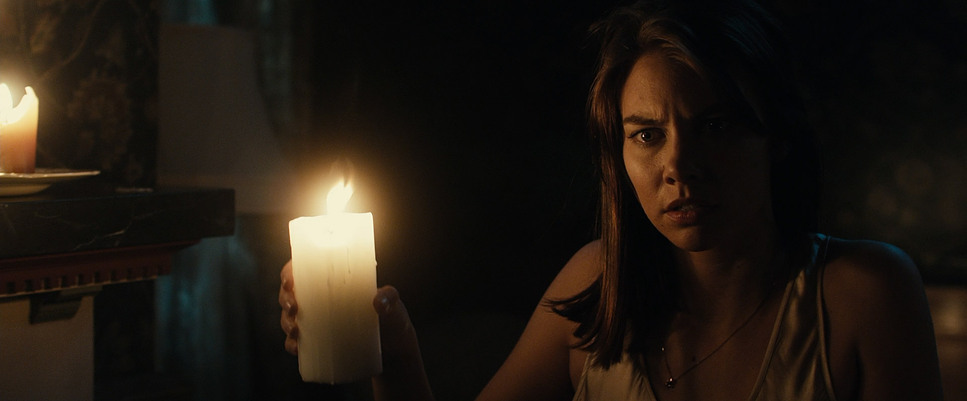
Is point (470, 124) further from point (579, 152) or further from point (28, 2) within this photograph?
point (28, 2)

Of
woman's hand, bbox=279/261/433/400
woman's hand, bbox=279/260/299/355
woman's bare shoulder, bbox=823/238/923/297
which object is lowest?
woman's hand, bbox=279/261/433/400

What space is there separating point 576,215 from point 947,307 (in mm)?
807

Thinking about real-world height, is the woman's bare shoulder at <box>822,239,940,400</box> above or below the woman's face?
below

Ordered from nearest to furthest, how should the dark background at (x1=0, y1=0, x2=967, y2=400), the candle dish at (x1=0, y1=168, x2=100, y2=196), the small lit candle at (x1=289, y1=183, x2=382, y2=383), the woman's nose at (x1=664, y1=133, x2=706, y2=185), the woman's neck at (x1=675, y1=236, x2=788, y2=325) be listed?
the small lit candle at (x1=289, y1=183, x2=382, y2=383) → the woman's nose at (x1=664, y1=133, x2=706, y2=185) → the woman's neck at (x1=675, y1=236, x2=788, y2=325) → the candle dish at (x1=0, y1=168, x2=100, y2=196) → the dark background at (x1=0, y1=0, x2=967, y2=400)

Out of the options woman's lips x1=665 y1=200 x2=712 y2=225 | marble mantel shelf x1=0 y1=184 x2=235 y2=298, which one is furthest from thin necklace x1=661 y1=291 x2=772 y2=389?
marble mantel shelf x1=0 y1=184 x2=235 y2=298

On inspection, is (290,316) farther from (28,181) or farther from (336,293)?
(28,181)

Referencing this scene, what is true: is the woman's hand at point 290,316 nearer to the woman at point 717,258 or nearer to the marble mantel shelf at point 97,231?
the woman at point 717,258

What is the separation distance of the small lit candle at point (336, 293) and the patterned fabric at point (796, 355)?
549 mm

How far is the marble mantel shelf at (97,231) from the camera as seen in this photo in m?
1.43

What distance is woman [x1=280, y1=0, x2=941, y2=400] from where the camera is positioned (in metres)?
1.18

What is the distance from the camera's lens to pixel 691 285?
4.65 ft

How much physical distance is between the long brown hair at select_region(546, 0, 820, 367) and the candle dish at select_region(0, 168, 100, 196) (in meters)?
0.90

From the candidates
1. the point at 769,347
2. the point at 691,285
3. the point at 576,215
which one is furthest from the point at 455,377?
the point at 769,347

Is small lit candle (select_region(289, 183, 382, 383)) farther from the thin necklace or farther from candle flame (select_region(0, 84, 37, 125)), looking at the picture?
candle flame (select_region(0, 84, 37, 125))
